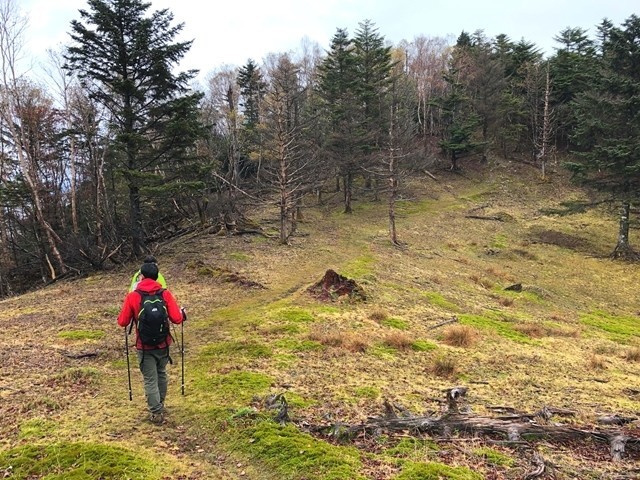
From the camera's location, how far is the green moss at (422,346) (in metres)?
11.1

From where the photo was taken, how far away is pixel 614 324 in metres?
18.0

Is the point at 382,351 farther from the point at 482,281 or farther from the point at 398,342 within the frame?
the point at 482,281

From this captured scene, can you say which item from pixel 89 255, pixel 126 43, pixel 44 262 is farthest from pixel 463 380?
pixel 44 262

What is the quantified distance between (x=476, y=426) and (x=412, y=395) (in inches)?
69.3

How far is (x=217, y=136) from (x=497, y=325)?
3338cm

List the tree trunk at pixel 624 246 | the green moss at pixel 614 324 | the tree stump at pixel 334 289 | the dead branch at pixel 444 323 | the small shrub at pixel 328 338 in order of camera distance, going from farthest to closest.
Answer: the tree trunk at pixel 624 246, the green moss at pixel 614 324, the tree stump at pixel 334 289, the dead branch at pixel 444 323, the small shrub at pixel 328 338

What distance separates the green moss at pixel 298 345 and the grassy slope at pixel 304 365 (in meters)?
0.05

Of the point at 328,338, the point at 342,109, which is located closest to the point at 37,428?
the point at 328,338

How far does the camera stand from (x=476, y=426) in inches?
256

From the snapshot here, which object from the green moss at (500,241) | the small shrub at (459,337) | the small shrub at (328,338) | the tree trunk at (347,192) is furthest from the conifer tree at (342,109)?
the small shrub at (328,338)

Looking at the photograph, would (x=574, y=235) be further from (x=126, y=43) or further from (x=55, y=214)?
(x=55, y=214)

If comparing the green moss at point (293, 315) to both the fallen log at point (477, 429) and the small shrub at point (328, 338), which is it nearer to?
the small shrub at point (328, 338)

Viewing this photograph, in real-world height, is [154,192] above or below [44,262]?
above

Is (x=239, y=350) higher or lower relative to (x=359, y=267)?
higher
